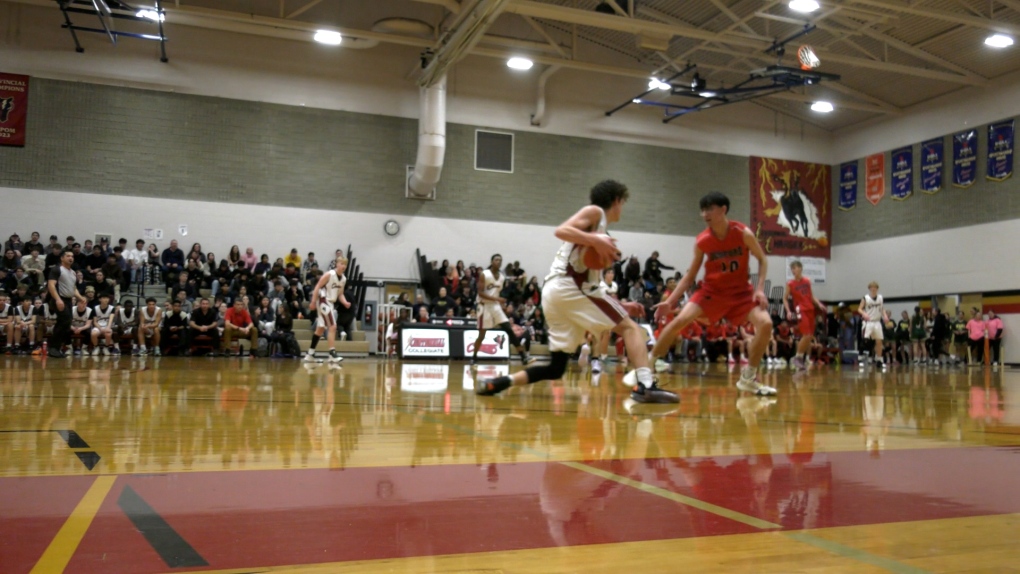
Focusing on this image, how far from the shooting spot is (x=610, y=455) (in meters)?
3.35

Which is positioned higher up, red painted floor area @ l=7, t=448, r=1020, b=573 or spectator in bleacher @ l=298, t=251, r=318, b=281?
spectator in bleacher @ l=298, t=251, r=318, b=281

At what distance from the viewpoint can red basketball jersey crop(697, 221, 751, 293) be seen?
7.18 m

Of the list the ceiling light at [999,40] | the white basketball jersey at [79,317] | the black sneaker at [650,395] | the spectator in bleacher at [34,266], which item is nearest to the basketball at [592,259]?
the black sneaker at [650,395]

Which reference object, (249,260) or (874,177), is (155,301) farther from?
(874,177)

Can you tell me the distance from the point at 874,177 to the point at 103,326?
23281 millimetres

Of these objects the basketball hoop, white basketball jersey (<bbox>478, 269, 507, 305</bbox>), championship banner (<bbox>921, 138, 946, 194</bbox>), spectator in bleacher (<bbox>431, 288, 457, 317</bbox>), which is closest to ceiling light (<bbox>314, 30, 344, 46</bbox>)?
spectator in bleacher (<bbox>431, 288, 457, 317</bbox>)

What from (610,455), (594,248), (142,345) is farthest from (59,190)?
(610,455)

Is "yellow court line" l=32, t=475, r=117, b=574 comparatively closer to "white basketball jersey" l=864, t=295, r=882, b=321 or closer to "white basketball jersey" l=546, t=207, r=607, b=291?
"white basketball jersey" l=546, t=207, r=607, b=291

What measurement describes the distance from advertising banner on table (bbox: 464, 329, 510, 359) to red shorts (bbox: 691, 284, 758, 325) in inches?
396

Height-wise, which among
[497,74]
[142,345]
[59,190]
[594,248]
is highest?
[497,74]

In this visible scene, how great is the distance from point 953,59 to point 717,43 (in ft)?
21.5

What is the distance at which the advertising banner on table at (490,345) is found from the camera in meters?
17.2

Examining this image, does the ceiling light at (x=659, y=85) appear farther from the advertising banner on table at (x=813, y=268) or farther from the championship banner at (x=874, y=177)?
the championship banner at (x=874, y=177)

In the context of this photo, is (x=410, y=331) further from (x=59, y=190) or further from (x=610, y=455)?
(x=610, y=455)
